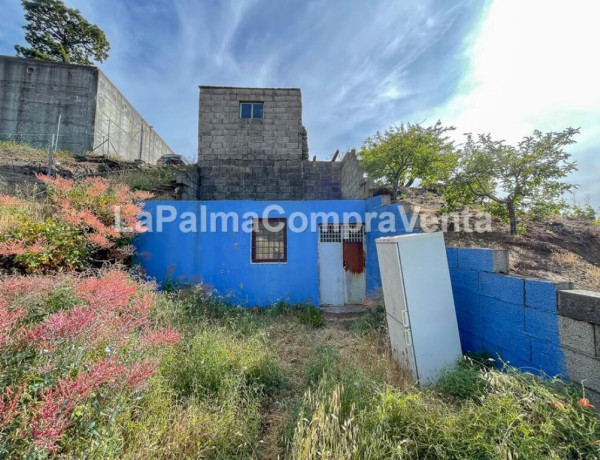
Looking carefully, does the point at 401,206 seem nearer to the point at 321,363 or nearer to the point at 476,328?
the point at 476,328

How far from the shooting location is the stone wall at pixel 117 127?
1232cm

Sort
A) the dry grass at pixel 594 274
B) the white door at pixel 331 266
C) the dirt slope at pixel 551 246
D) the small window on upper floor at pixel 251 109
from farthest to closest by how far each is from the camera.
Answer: the small window on upper floor at pixel 251 109 < the white door at pixel 331 266 < the dirt slope at pixel 551 246 < the dry grass at pixel 594 274

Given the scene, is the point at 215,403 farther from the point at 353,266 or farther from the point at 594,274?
the point at 594,274

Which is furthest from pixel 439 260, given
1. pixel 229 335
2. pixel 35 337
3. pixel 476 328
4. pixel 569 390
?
pixel 35 337

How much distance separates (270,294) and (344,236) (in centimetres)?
225

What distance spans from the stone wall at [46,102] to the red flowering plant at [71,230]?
8.83m

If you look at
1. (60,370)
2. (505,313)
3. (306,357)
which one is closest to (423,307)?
(505,313)

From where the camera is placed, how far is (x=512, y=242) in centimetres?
449

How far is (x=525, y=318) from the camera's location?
257 centimetres

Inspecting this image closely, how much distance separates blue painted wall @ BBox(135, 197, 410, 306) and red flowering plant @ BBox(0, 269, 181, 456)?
316 cm

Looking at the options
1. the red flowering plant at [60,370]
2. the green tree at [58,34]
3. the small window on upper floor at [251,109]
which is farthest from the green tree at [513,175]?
the green tree at [58,34]

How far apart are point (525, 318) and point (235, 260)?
5.04 metres

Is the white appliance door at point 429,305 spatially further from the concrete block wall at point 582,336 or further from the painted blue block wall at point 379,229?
the painted blue block wall at point 379,229

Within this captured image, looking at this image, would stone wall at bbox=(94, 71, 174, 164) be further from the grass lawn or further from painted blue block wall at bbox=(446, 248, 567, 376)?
painted blue block wall at bbox=(446, 248, 567, 376)
